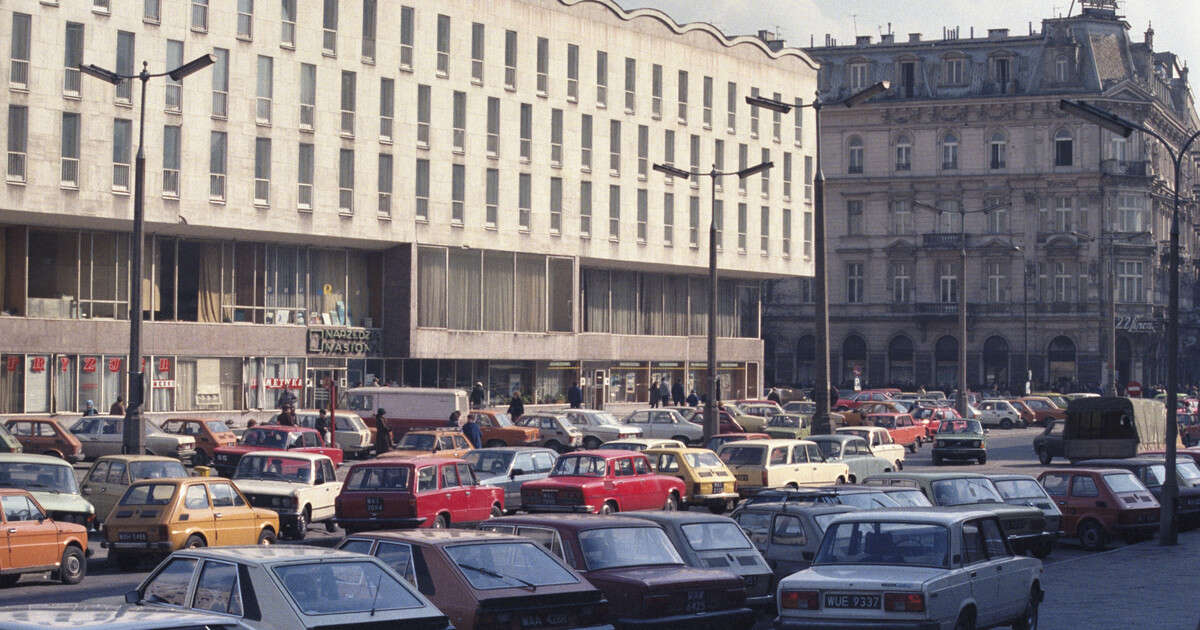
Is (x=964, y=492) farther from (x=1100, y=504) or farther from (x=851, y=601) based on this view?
(x=851, y=601)

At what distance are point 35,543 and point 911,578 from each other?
1202 centimetres

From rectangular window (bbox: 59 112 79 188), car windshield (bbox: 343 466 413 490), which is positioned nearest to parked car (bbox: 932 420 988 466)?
car windshield (bbox: 343 466 413 490)

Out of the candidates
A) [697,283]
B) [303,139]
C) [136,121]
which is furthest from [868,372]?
[136,121]

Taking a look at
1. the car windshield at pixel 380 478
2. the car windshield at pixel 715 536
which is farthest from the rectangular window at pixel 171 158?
the car windshield at pixel 715 536

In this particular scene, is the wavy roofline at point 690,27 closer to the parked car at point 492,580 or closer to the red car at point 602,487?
the red car at point 602,487

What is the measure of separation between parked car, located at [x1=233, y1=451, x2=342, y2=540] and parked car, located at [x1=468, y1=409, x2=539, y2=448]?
1681 centimetres

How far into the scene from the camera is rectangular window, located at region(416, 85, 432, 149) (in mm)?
63688

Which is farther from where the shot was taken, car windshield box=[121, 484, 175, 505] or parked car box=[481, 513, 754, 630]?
car windshield box=[121, 484, 175, 505]

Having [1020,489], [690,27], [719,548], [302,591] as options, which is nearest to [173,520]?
[719,548]

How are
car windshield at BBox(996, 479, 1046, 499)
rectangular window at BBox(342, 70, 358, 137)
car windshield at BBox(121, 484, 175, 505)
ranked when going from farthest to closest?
1. rectangular window at BBox(342, 70, 358, 137)
2. car windshield at BBox(996, 479, 1046, 499)
3. car windshield at BBox(121, 484, 175, 505)

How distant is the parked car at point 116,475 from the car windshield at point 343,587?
1576cm

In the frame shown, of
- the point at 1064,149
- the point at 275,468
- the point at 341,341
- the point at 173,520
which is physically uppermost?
the point at 1064,149

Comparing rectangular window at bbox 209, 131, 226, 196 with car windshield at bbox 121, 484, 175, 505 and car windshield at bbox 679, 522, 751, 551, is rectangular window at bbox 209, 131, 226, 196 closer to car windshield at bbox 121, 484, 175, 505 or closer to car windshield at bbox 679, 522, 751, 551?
car windshield at bbox 121, 484, 175, 505

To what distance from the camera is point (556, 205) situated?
229 feet
